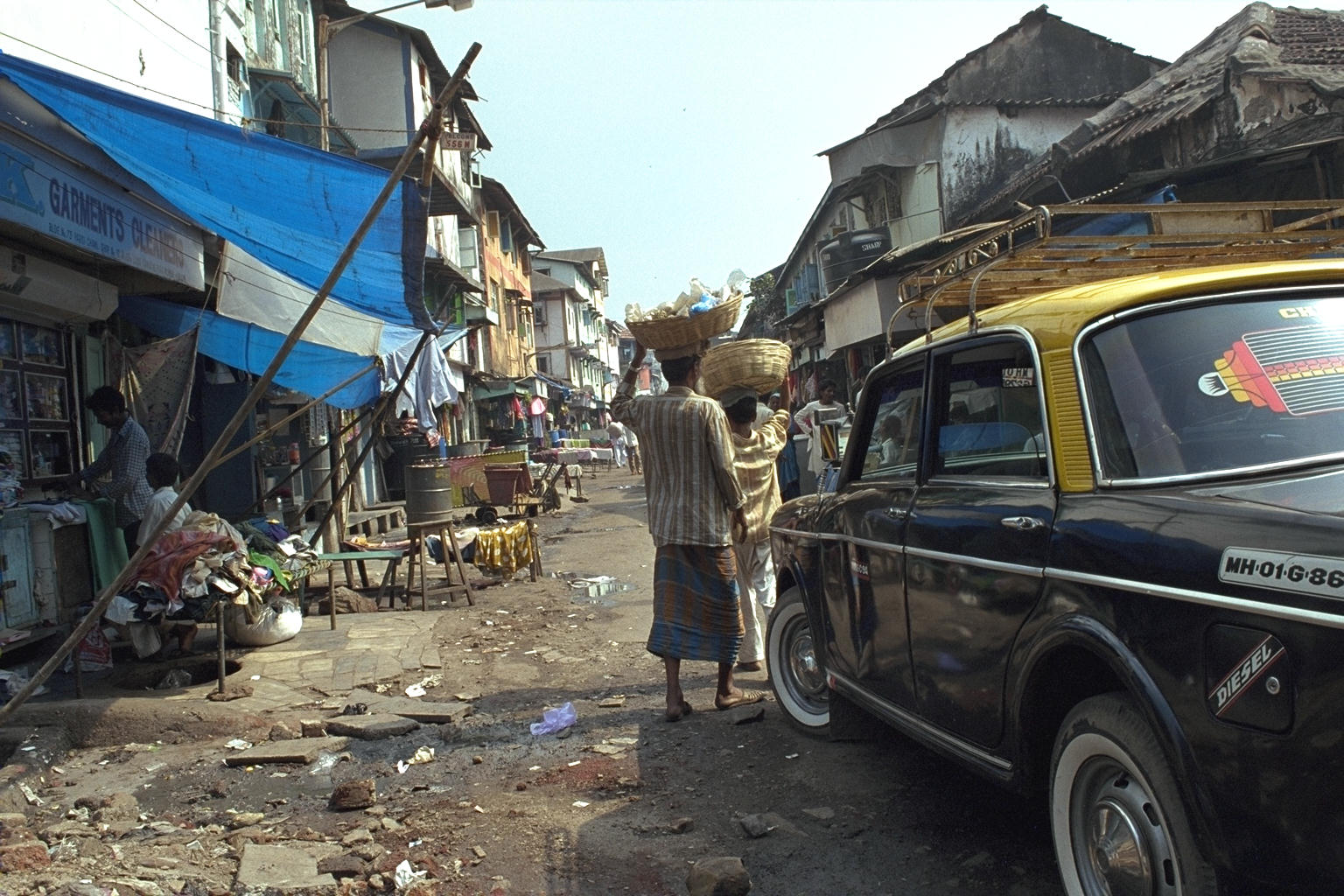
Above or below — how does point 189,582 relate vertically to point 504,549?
above

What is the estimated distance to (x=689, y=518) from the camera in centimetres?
525

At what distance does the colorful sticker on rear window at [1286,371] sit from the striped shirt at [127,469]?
6881 mm

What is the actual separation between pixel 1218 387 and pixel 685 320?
3.03m

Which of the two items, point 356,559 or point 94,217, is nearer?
point 94,217

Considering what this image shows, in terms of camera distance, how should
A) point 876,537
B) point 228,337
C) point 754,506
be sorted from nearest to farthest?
point 876,537
point 754,506
point 228,337

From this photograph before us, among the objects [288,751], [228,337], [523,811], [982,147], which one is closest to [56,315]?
[228,337]

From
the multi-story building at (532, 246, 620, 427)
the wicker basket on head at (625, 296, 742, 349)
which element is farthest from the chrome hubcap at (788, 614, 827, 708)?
the multi-story building at (532, 246, 620, 427)

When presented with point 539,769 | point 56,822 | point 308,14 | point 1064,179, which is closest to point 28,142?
point 56,822

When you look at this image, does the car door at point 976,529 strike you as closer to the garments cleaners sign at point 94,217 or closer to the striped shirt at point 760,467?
the striped shirt at point 760,467

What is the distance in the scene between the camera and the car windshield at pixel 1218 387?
2434 millimetres

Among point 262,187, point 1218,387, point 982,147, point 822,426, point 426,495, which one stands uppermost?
point 982,147

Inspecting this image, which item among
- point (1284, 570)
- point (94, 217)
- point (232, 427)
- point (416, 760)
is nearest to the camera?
point (1284, 570)

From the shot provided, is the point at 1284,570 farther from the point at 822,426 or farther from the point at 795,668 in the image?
the point at 822,426

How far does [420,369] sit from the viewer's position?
1205cm
